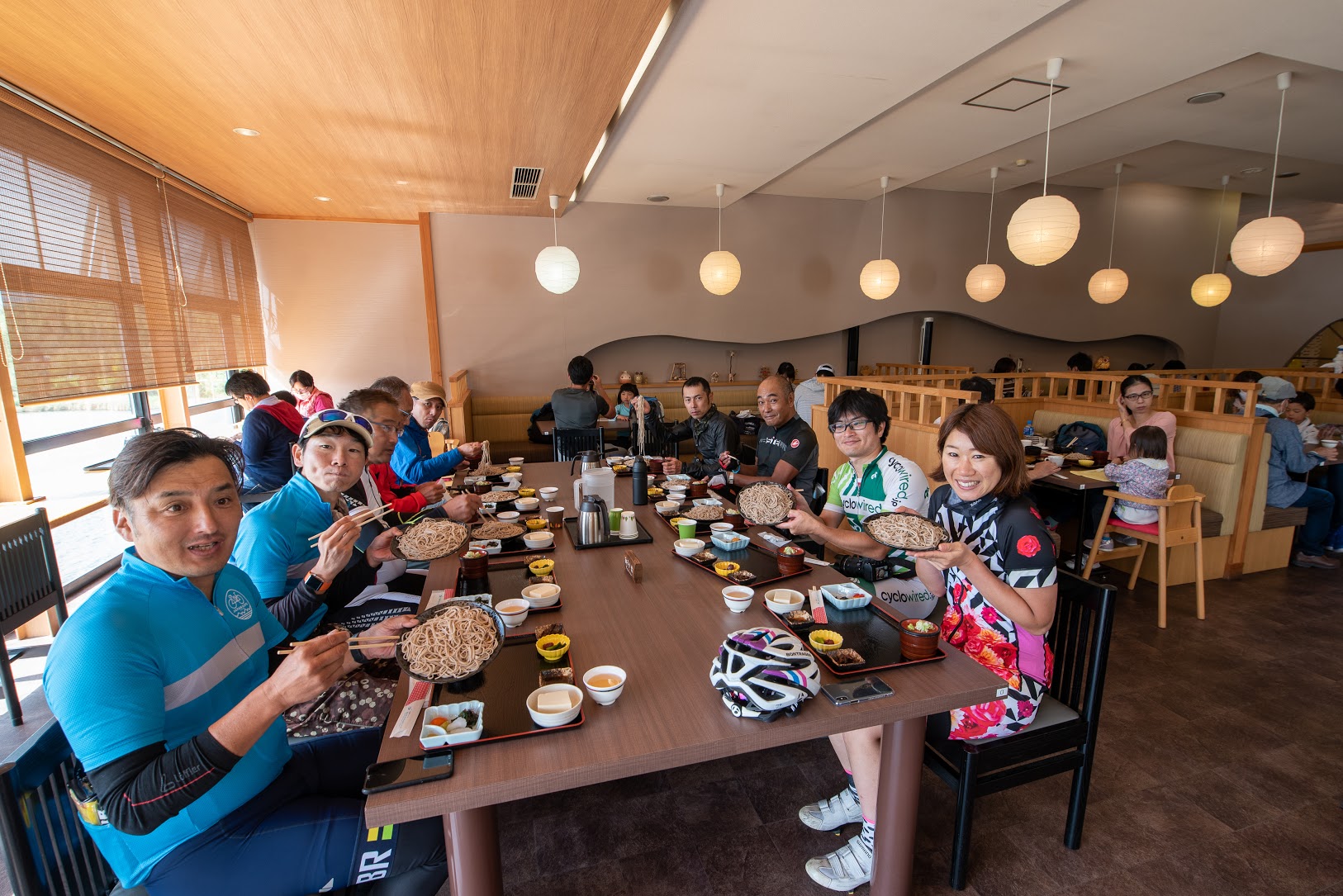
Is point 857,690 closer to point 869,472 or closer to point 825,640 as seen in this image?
point 825,640

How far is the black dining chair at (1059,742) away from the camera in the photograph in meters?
1.57

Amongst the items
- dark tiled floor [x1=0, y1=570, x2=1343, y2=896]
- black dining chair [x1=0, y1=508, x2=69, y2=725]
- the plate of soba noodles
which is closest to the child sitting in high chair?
dark tiled floor [x1=0, y1=570, x2=1343, y2=896]

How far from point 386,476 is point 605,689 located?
229 cm

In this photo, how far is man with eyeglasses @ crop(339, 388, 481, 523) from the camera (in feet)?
7.98

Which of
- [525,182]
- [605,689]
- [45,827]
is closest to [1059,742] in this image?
[605,689]

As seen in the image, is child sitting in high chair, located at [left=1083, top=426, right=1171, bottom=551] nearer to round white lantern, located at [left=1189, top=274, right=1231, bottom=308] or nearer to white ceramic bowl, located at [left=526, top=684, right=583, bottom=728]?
white ceramic bowl, located at [left=526, top=684, right=583, bottom=728]

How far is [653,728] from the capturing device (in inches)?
46.0

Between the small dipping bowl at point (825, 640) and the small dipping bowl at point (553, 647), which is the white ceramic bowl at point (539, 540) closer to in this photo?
the small dipping bowl at point (553, 647)

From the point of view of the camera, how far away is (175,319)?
471 cm

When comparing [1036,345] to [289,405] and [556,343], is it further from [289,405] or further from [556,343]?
[289,405]

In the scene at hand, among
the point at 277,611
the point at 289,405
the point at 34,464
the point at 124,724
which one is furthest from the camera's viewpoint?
the point at 289,405

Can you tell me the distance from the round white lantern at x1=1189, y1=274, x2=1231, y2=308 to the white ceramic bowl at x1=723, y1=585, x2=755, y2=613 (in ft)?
25.5

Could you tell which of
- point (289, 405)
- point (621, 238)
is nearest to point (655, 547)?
point (289, 405)

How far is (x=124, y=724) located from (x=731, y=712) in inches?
42.5
